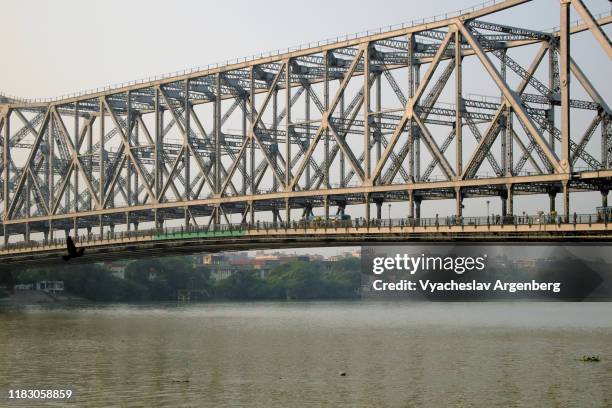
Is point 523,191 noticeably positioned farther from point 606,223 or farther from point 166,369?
point 166,369

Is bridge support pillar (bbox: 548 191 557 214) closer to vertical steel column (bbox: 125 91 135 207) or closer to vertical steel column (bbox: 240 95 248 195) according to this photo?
vertical steel column (bbox: 240 95 248 195)

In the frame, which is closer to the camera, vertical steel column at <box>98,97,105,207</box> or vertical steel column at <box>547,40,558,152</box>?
vertical steel column at <box>547,40,558,152</box>

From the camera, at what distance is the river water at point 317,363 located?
51312mm

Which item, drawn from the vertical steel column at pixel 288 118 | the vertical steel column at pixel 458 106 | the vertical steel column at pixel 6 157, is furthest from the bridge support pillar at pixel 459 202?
the vertical steel column at pixel 6 157

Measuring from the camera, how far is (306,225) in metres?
108

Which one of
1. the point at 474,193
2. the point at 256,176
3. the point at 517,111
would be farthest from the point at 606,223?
the point at 256,176

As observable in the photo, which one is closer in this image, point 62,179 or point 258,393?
point 258,393

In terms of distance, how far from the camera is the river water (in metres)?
51.3

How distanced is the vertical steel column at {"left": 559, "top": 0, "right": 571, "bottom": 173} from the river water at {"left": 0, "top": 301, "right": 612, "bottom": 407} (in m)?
15.2

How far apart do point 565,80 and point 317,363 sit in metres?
40.0

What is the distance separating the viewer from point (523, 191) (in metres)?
104

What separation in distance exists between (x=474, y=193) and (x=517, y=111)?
44.7 feet

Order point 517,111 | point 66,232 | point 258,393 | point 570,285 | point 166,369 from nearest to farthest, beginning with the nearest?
point 258,393 < point 166,369 < point 517,111 < point 570,285 < point 66,232

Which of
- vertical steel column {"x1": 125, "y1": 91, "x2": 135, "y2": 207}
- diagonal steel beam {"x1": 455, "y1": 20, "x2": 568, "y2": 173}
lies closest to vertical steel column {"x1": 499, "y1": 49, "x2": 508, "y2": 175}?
diagonal steel beam {"x1": 455, "y1": 20, "x2": 568, "y2": 173}
